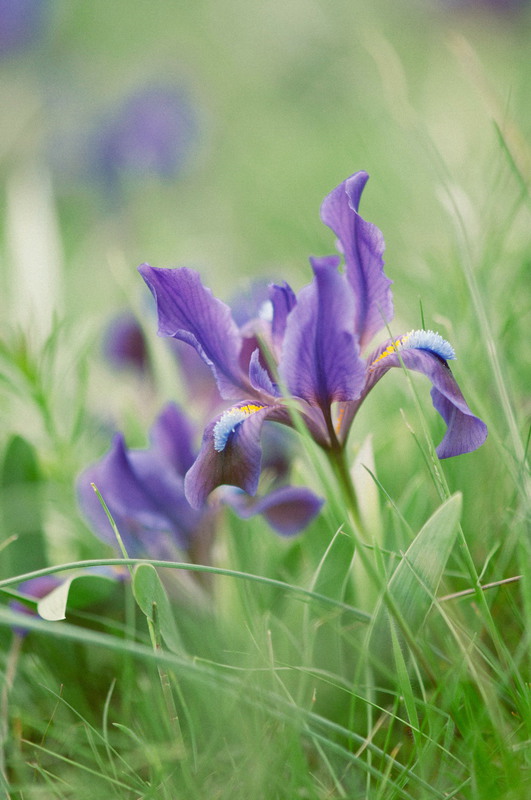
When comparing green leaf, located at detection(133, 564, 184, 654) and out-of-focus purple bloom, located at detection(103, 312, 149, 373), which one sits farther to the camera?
out-of-focus purple bloom, located at detection(103, 312, 149, 373)

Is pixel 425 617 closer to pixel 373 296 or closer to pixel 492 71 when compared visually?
pixel 373 296

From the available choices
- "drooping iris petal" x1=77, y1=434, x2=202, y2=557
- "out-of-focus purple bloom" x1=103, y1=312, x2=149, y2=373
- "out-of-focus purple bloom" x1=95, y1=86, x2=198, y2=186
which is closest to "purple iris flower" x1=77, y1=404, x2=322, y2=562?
"drooping iris petal" x1=77, y1=434, x2=202, y2=557

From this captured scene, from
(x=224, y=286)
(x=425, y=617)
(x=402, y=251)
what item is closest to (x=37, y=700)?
(x=425, y=617)

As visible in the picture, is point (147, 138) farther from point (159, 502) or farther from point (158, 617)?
point (158, 617)

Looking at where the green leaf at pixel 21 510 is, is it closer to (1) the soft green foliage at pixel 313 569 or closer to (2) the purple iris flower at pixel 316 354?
(1) the soft green foliage at pixel 313 569

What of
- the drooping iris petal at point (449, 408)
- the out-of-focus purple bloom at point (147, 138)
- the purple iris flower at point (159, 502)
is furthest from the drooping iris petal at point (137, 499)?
the out-of-focus purple bloom at point (147, 138)

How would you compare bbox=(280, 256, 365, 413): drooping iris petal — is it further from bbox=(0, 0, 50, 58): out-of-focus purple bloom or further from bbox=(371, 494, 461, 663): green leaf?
bbox=(0, 0, 50, 58): out-of-focus purple bloom

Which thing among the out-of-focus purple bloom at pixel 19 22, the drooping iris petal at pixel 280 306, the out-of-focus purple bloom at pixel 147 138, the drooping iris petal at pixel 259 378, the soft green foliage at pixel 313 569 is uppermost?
the out-of-focus purple bloom at pixel 19 22
